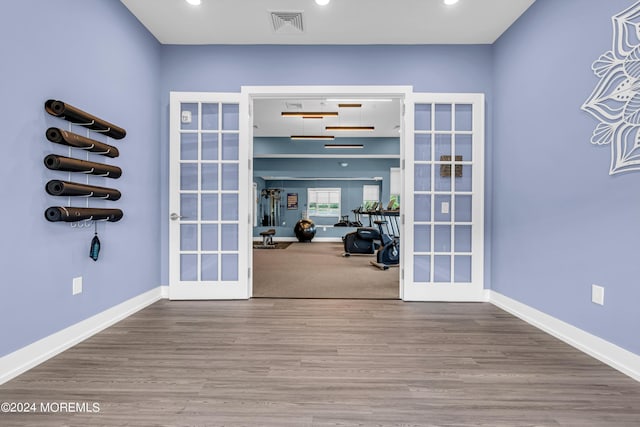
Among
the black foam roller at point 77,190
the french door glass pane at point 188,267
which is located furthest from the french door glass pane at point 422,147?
the black foam roller at point 77,190

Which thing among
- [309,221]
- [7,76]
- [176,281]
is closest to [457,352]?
[176,281]

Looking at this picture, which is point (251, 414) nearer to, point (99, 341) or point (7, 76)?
point (99, 341)

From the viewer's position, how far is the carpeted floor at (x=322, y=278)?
4.01m

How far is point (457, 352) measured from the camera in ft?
7.61

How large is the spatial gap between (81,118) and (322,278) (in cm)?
355

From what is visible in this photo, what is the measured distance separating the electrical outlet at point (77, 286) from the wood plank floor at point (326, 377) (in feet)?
1.30

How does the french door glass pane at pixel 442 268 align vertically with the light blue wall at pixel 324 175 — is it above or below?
below

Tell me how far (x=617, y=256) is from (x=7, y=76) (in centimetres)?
390

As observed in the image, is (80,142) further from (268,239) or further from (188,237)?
(268,239)

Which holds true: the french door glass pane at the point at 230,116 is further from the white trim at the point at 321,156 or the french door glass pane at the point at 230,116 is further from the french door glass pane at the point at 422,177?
the white trim at the point at 321,156

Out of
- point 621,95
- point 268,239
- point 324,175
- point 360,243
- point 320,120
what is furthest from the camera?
point 268,239

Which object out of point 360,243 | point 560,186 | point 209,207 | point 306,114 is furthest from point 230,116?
point 360,243

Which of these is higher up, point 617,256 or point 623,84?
point 623,84

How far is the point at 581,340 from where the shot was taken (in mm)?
2393
